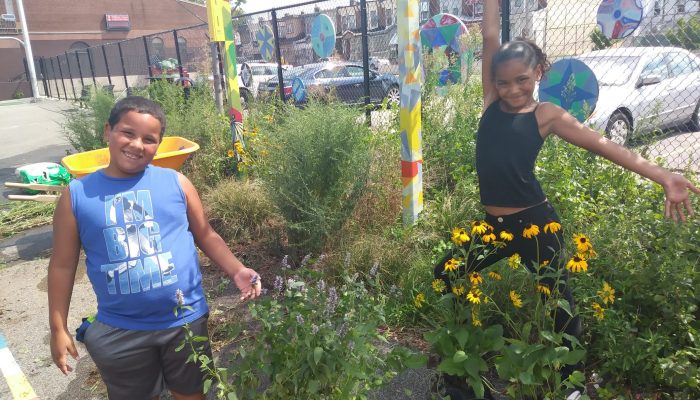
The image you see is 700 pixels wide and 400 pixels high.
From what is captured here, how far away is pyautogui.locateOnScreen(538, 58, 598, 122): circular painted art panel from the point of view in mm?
3949

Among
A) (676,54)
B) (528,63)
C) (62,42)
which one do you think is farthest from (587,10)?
(62,42)

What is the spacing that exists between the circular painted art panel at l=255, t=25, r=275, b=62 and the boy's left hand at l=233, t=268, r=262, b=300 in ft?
22.0

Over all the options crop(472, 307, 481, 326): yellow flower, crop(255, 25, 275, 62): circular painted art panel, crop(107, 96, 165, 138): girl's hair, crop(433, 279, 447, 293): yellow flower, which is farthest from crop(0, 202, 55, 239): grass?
crop(472, 307, 481, 326): yellow flower

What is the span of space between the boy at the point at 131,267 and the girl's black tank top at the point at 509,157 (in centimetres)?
114

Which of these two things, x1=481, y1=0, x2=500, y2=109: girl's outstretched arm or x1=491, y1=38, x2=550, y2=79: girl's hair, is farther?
x1=481, y1=0, x2=500, y2=109: girl's outstretched arm

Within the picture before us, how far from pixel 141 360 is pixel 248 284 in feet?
1.58

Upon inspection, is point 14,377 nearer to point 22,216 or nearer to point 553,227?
point 553,227

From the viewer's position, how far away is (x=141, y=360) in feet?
6.24

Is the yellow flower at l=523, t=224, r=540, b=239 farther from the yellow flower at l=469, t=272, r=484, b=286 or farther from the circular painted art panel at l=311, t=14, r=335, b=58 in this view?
the circular painted art panel at l=311, t=14, r=335, b=58

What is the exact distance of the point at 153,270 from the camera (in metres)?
1.89

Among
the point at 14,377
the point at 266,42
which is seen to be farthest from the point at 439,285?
the point at 266,42

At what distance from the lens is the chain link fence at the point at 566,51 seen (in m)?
4.06

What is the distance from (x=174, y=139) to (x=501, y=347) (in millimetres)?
3828

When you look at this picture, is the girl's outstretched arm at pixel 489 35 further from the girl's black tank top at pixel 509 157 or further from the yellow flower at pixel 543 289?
the yellow flower at pixel 543 289
